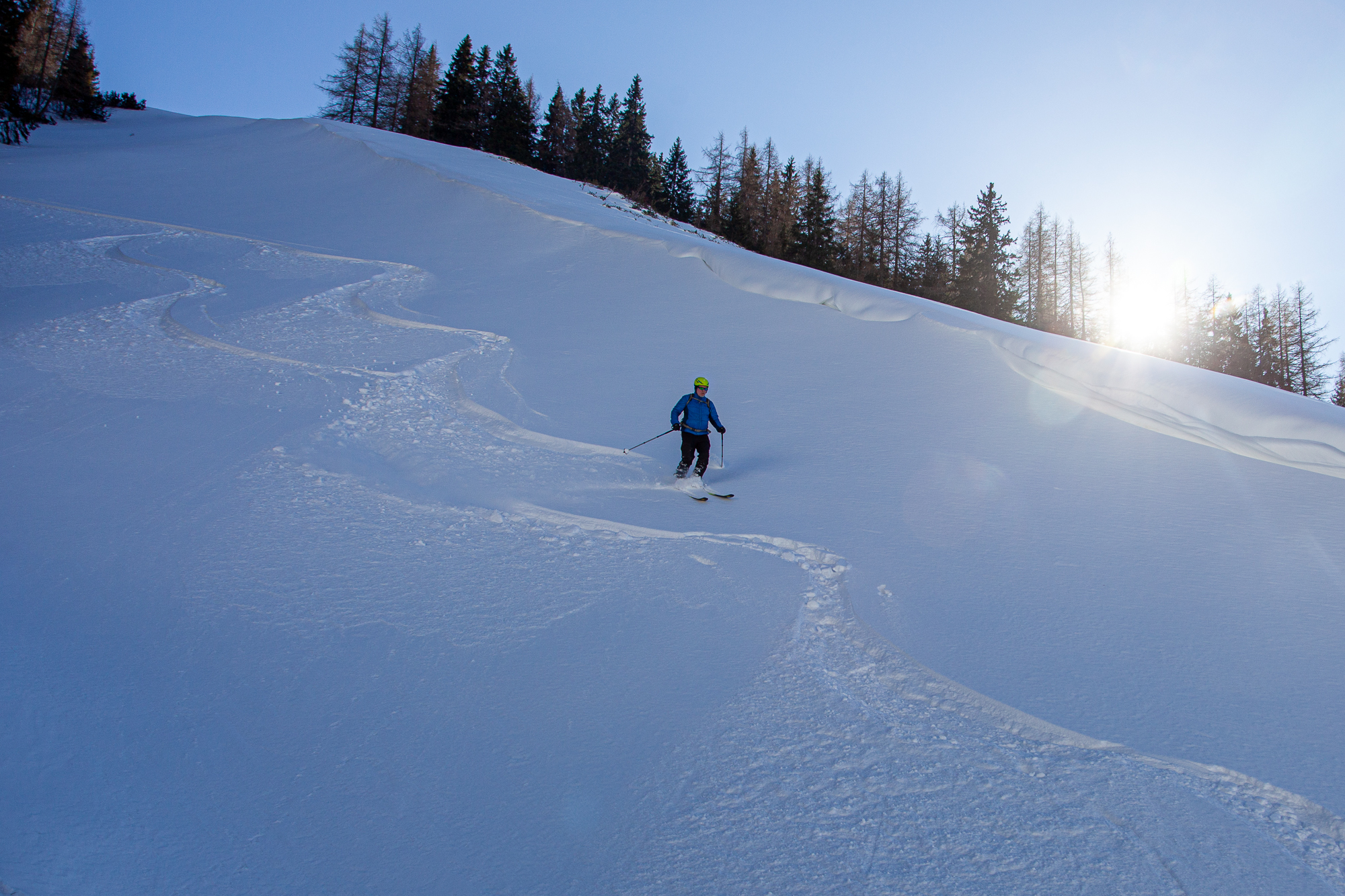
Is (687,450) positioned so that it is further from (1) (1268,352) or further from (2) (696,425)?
(1) (1268,352)

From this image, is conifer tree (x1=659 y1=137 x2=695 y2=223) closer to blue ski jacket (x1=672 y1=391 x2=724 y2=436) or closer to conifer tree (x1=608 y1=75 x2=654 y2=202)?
conifer tree (x1=608 y1=75 x2=654 y2=202)

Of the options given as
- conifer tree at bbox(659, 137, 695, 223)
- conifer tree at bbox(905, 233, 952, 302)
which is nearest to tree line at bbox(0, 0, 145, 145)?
conifer tree at bbox(659, 137, 695, 223)

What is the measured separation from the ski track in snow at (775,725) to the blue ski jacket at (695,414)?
2.24 feet

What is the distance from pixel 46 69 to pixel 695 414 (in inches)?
2010

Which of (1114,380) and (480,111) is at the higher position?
(480,111)

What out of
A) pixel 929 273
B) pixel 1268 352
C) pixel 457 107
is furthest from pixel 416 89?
pixel 1268 352

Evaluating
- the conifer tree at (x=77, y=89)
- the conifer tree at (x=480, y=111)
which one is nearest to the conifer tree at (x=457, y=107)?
the conifer tree at (x=480, y=111)

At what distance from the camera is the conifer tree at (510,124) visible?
37.9 meters

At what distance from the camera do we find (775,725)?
3.15 m

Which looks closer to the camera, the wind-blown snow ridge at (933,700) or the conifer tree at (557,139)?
the wind-blown snow ridge at (933,700)

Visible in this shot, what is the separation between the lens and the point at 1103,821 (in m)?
2.63

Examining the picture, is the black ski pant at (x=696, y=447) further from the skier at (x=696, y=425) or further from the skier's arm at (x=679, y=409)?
the skier's arm at (x=679, y=409)

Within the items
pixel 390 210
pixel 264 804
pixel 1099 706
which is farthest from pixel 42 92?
pixel 1099 706

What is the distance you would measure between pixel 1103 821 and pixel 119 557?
587 cm
